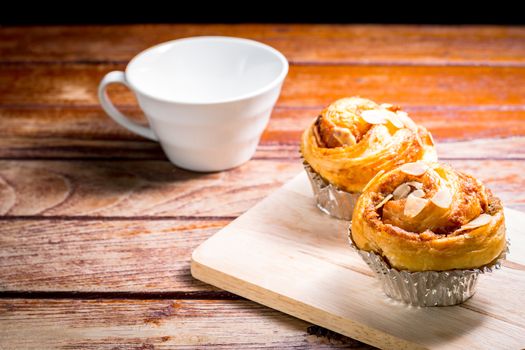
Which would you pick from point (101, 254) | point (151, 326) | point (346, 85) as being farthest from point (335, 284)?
point (346, 85)

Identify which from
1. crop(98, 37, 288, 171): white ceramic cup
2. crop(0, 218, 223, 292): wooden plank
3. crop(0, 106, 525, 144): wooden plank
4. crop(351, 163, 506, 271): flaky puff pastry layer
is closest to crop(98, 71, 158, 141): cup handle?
crop(98, 37, 288, 171): white ceramic cup

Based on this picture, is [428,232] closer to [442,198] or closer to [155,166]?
[442,198]

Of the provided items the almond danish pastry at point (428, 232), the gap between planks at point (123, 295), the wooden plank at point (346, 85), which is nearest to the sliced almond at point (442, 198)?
the almond danish pastry at point (428, 232)

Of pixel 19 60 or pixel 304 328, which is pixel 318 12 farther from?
pixel 304 328

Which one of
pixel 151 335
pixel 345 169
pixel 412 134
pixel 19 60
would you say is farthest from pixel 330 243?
pixel 19 60

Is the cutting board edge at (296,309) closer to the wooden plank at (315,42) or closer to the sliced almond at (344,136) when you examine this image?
the sliced almond at (344,136)

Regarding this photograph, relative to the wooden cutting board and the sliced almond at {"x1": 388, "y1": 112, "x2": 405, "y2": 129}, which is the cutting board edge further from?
the sliced almond at {"x1": 388, "y1": 112, "x2": 405, "y2": 129}

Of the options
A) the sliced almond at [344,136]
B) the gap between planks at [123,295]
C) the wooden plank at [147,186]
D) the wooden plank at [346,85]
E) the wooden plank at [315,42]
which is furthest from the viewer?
the wooden plank at [315,42]
